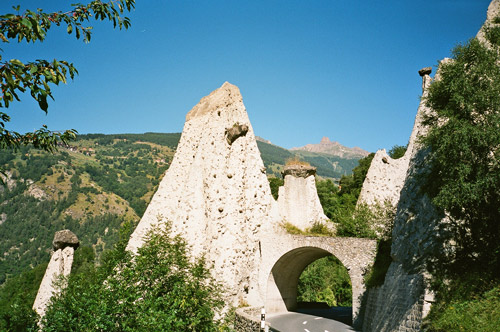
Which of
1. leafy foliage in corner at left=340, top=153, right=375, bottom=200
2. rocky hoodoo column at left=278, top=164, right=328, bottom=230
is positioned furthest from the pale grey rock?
leafy foliage in corner at left=340, top=153, right=375, bottom=200

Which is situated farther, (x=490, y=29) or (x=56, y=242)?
(x=56, y=242)

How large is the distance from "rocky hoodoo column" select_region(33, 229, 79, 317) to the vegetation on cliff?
13775 millimetres

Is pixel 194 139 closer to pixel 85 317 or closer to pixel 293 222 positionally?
pixel 293 222

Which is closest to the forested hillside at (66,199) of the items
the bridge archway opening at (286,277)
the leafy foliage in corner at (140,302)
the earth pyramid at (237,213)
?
the bridge archway opening at (286,277)

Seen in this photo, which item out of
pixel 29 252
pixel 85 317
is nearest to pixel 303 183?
pixel 85 317

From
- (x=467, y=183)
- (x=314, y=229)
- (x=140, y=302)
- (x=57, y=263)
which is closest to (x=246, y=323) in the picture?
(x=140, y=302)

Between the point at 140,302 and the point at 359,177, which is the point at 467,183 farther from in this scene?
the point at 359,177

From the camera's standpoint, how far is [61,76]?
14.1 feet

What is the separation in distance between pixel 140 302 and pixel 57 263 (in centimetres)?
761

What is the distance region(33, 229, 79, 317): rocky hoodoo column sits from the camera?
1570 centimetres

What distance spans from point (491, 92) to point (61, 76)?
1089cm

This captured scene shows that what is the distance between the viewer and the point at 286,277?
81.3ft

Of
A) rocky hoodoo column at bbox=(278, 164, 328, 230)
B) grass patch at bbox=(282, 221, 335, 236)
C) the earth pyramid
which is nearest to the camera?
the earth pyramid

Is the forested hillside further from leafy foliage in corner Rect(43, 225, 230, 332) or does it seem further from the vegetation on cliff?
the vegetation on cliff
